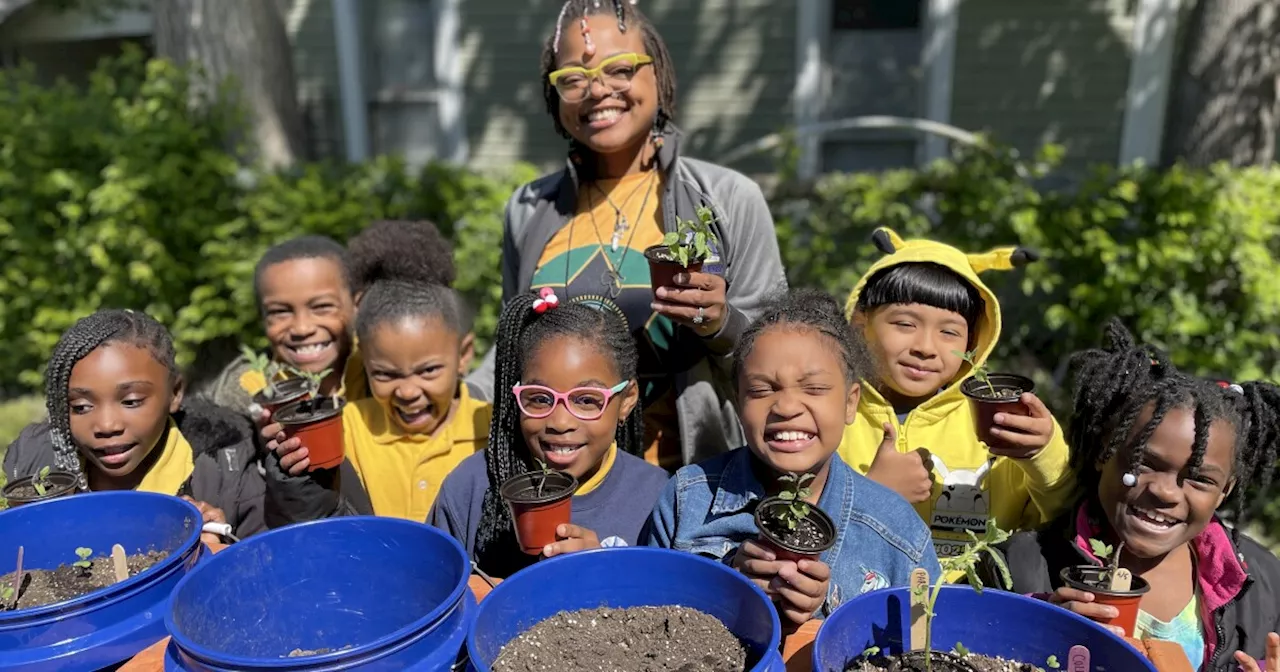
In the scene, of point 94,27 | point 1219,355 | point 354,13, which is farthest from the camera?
point 94,27

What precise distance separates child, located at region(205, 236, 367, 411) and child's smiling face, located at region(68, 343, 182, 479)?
24.0 inches

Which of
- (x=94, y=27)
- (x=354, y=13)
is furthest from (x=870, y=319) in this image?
(x=94, y=27)

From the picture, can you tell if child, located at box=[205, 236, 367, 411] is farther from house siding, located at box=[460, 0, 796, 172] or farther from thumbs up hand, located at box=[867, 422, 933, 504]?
house siding, located at box=[460, 0, 796, 172]

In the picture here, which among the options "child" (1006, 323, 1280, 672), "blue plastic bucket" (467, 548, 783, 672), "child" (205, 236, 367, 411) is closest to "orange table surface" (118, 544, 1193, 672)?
"blue plastic bucket" (467, 548, 783, 672)

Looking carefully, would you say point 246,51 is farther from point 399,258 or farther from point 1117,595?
point 1117,595

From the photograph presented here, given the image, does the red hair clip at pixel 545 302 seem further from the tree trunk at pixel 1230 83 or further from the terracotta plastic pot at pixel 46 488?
the tree trunk at pixel 1230 83

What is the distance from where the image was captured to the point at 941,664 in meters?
1.56

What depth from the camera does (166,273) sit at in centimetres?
647

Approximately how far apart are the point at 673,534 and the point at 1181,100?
18.3 feet

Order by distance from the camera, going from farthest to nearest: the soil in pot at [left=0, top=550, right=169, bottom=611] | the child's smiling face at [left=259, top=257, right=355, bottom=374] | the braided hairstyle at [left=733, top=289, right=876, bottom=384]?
the child's smiling face at [left=259, top=257, right=355, bottom=374]
the braided hairstyle at [left=733, top=289, right=876, bottom=384]
the soil in pot at [left=0, top=550, right=169, bottom=611]

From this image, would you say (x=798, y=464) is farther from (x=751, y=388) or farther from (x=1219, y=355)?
(x=1219, y=355)

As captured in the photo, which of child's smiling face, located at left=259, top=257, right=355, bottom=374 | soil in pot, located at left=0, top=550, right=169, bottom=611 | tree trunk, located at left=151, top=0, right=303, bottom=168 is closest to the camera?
soil in pot, located at left=0, top=550, right=169, bottom=611

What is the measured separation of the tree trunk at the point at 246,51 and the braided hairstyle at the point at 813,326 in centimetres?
586

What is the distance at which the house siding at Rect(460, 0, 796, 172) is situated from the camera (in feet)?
26.7
